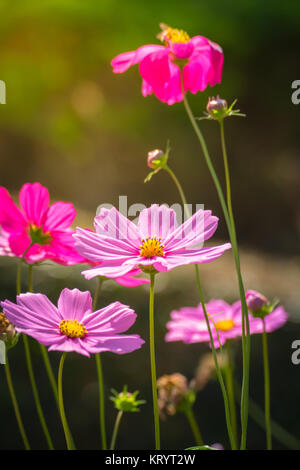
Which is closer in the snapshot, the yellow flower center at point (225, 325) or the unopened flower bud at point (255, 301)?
the unopened flower bud at point (255, 301)

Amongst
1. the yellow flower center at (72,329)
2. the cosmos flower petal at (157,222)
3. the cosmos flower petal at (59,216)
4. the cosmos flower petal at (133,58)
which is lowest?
the yellow flower center at (72,329)

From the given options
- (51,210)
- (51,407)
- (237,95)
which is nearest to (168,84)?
(51,210)

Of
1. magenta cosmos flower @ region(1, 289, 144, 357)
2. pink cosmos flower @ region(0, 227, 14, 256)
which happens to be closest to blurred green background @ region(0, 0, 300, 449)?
pink cosmos flower @ region(0, 227, 14, 256)

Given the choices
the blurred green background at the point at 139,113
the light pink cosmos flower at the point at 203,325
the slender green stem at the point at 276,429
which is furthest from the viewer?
the blurred green background at the point at 139,113

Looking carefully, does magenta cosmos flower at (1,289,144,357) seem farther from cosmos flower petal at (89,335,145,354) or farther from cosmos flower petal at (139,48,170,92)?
cosmos flower petal at (139,48,170,92)

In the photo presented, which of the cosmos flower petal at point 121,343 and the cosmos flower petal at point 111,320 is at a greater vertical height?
the cosmos flower petal at point 111,320

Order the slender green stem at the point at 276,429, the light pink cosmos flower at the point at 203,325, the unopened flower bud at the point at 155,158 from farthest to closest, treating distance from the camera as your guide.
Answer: the slender green stem at the point at 276,429, the light pink cosmos flower at the point at 203,325, the unopened flower bud at the point at 155,158

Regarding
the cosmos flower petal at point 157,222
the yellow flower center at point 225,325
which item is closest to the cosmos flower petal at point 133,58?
the cosmos flower petal at point 157,222

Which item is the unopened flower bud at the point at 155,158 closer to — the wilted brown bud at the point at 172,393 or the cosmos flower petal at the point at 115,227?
the cosmos flower petal at the point at 115,227
